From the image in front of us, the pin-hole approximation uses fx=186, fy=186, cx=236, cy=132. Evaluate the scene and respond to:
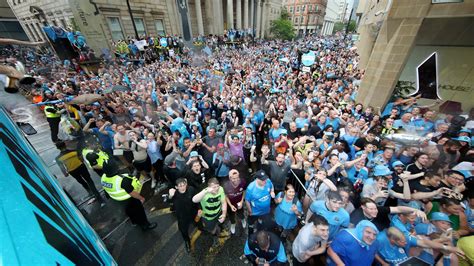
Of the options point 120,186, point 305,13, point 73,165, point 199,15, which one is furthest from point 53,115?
point 305,13

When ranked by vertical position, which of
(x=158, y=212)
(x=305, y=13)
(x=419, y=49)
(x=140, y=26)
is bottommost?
(x=158, y=212)

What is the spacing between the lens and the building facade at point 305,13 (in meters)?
73.4

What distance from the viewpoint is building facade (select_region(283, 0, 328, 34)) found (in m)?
73.4

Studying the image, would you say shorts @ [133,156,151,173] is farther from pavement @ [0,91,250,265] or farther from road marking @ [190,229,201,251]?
road marking @ [190,229,201,251]

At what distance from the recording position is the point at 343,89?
10.2 m

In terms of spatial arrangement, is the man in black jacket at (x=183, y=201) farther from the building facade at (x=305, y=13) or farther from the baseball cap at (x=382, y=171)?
the building facade at (x=305, y=13)

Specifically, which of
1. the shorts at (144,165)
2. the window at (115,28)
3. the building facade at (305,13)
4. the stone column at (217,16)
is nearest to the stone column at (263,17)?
the stone column at (217,16)

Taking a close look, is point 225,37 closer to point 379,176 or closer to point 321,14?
point 379,176

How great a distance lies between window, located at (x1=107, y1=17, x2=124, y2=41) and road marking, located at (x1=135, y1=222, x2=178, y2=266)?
75.3 feet

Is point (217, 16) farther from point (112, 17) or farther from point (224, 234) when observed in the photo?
point (224, 234)

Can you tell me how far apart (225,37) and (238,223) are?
28993 millimetres

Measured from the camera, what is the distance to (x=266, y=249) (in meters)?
2.69

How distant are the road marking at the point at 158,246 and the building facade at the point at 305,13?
277 feet

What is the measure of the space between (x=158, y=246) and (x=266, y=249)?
260 centimetres
